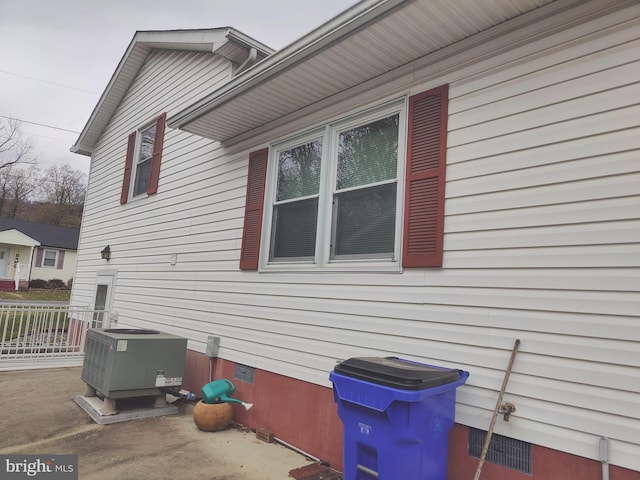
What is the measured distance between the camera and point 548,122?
2561 mm

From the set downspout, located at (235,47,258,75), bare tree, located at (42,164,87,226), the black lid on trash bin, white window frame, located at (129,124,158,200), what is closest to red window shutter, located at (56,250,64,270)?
bare tree, located at (42,164,87,226)

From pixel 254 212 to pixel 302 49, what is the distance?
190cm

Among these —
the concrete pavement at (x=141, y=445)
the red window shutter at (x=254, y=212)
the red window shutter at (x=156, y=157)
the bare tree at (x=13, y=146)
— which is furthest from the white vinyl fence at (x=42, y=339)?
the bare tree at (x=13, y=146)

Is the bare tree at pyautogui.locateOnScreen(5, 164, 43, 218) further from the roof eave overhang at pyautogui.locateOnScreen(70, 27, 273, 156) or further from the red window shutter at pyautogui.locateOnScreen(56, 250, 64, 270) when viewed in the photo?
the roof eave overhang at pyautogui.locateOnScreen(70, 27, 273, 156)

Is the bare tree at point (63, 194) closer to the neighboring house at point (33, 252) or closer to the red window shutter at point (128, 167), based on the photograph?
the neighboring house at point (33, 252)

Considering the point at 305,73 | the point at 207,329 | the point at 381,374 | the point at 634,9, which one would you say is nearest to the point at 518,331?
the point at 381,374

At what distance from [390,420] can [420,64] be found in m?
2.66

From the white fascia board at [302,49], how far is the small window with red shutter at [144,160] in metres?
2.61

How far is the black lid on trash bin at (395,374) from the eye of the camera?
226cm

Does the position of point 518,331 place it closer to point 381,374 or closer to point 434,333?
point 434,333

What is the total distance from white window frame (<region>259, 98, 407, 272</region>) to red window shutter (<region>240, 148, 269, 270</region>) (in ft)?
0.24

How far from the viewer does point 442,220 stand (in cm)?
296

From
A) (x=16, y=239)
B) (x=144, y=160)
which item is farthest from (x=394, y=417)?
(x=16, y=239)
